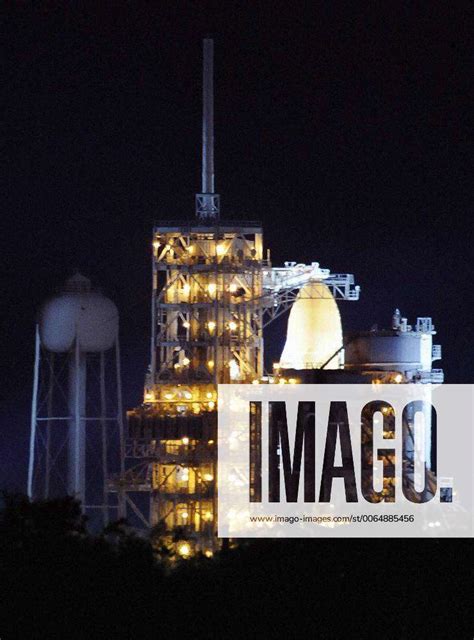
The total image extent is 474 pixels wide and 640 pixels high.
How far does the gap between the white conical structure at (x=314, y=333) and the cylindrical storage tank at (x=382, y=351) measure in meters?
5.34

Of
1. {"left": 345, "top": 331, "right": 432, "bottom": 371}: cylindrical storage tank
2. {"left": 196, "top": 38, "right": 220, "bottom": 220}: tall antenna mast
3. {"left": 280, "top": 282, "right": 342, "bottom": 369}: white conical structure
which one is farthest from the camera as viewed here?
{"left": 280, "top": 282, "right": 342, "bottom": 369}: white conical structure

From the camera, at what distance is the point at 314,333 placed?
10875 centimetres

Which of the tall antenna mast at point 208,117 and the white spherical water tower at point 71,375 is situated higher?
the tall antenna mast at point 208,117

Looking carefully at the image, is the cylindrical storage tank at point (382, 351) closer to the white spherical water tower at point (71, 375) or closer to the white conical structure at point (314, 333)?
the white conical structure at point (314, 333)

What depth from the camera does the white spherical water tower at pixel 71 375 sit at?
322 ft

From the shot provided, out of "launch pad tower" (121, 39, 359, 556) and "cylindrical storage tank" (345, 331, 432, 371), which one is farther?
"cylindrical storage tank" (345, 331, 432, 371)

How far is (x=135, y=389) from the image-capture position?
124 m

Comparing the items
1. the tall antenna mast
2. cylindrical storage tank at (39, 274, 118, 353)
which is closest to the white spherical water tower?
cylindrical storage tank at (39, 274, 118, 353)

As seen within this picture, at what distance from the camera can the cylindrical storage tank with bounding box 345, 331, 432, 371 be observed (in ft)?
329

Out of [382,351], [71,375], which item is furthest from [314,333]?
[71,375]

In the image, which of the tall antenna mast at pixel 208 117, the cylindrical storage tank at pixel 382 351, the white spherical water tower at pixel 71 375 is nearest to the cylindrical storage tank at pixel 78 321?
the white spherical water tower at pixel 71 375

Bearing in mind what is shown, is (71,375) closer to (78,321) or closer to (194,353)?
(78,321)

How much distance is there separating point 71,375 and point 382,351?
15180mm

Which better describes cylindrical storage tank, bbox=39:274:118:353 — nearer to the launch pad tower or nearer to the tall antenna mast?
the launch pad tower
